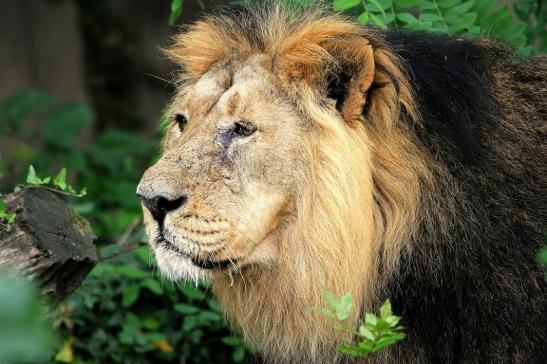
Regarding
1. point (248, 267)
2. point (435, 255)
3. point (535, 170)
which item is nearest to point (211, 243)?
point (248, 267)

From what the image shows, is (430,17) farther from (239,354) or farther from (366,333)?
(366,333)

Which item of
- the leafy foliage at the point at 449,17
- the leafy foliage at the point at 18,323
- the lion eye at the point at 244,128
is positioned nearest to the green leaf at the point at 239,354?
the lion eye at the point at 244,128

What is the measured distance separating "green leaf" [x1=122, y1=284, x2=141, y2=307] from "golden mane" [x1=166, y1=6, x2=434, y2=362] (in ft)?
4.58

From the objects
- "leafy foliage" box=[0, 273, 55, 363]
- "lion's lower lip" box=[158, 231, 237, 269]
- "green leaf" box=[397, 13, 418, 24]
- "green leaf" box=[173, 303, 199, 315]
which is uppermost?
"leafy foliage" box=[0, 273, 55, 363]

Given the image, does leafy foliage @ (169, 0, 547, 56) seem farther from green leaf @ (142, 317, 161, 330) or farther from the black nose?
green leaf @ (142, 317, 161, 330)

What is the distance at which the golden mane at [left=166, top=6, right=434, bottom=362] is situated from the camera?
8.91ft

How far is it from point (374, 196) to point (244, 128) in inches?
20.0

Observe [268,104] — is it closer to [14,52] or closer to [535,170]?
[535,170]

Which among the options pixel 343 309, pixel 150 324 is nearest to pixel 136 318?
pixel 150 324

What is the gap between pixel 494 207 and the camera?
9.20 feet

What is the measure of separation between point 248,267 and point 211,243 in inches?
11.5

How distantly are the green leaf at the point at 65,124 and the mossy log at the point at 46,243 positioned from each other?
367 cm

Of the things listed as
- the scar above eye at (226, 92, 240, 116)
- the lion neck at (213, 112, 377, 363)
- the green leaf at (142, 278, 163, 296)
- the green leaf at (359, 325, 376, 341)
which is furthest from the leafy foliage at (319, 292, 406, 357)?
the green leaf at (142, 278, 163, 296)

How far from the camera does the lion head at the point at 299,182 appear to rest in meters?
2.63
